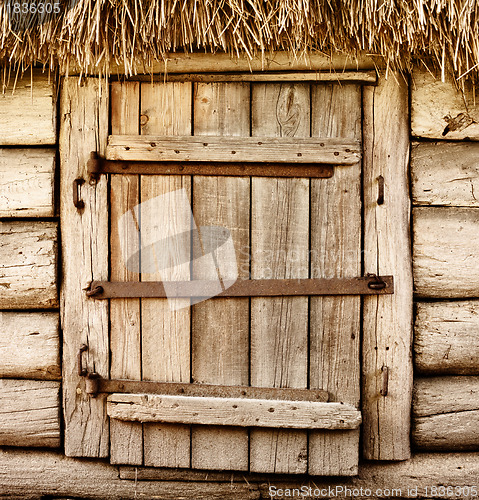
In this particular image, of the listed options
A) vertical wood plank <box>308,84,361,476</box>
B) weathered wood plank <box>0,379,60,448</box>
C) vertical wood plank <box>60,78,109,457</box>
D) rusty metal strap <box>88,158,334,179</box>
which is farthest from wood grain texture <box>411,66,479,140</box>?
weathered wood plank <box>0,379,60,448</box>

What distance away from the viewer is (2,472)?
65.4 inches

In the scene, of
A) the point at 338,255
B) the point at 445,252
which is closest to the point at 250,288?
the point at 338,255

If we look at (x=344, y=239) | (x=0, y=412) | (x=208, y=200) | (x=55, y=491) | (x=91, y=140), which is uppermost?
(x=91, y=140)

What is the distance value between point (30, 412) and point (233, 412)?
794 millimetres

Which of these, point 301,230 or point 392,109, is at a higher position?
point 392,109

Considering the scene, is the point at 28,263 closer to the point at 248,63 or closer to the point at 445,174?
the point at 248,63

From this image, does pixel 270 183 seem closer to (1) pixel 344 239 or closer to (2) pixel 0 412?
(1) pixel 344 239

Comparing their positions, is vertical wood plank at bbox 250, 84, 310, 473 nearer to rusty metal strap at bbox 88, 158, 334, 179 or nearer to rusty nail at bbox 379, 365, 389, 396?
rusty metal strap at bbox 88, 158, 334, 179

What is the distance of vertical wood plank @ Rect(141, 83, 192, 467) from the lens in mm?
1583

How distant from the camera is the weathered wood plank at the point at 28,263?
161 centimetres

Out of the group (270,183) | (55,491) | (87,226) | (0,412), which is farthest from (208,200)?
(55,491)

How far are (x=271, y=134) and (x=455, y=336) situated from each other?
1025 mm

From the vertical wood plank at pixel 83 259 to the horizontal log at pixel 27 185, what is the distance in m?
0.05

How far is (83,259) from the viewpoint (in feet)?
5.26
